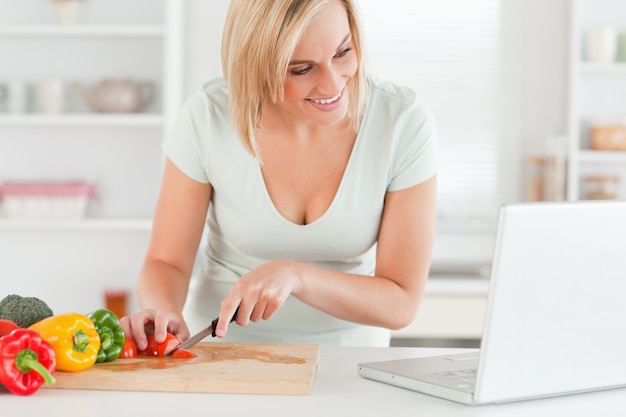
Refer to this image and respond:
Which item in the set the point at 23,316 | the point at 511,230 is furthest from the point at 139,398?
the point at 511,230

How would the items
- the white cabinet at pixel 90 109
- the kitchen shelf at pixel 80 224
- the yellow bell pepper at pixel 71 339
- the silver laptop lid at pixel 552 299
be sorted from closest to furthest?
the silver laptop lid at pixel 552 299 → the yellow bell pepper at pixel 71 339 → the kitchen shelf at pixel 80 224 → the white cabinet at pixel 90 109

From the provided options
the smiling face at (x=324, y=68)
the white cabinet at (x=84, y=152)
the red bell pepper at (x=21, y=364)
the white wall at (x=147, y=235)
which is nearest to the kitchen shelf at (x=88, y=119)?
the white cabinet at (x=84, y=152)

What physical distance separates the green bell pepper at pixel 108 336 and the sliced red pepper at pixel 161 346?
0.06m

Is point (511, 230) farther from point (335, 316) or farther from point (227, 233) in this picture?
point (227, 233)

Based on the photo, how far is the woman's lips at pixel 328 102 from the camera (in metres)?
1.85

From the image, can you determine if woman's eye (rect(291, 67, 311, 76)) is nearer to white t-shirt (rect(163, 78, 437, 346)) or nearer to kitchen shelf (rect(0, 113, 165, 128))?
white t-shirt (rect(163, 78, 437, 346))

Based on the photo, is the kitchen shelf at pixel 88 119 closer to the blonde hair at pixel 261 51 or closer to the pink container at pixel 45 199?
the pink container at pixel 45 199

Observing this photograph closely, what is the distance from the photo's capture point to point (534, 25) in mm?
4184

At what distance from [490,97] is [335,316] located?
2515 millimetres

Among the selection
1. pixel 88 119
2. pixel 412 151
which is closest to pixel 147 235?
pixel 88 119

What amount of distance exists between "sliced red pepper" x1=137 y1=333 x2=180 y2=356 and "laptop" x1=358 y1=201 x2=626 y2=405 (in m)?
0.46

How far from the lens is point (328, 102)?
1856mm

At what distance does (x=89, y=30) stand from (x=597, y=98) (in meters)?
2.24

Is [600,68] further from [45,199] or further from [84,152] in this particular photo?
[45,199]
